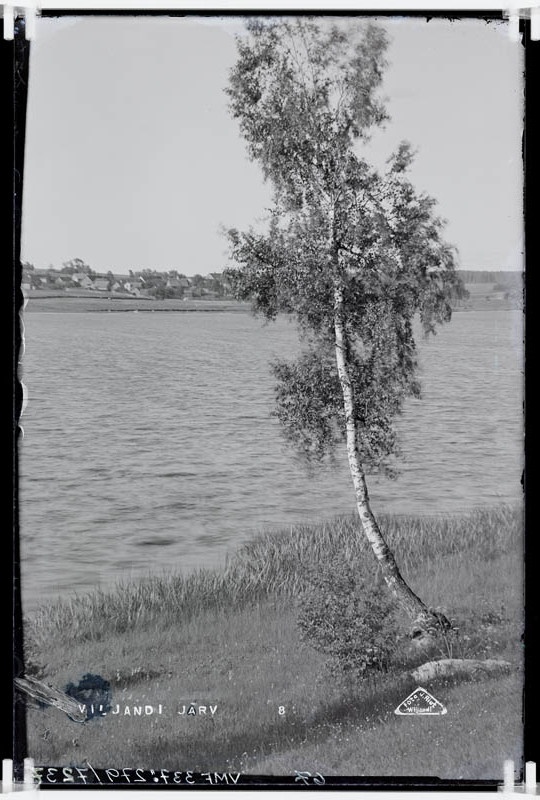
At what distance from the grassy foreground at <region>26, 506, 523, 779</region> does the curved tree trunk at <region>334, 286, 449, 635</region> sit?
0.27 ft

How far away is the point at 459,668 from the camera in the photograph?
4.88 m

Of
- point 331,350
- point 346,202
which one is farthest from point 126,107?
point 331,350

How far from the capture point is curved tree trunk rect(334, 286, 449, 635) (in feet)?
16.2

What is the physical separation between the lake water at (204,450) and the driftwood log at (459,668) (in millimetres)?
988

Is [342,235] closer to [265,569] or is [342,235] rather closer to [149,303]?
[149,303]

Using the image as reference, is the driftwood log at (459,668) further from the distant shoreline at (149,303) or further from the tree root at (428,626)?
the distant shoreline at (149,303)

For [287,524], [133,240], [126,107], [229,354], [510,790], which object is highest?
[126,107]

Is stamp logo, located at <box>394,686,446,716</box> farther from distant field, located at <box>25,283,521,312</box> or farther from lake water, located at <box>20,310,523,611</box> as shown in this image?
distant field, located at <box>25,283,521,312</box>

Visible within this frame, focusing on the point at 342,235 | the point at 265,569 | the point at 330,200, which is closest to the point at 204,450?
the point at 265,569

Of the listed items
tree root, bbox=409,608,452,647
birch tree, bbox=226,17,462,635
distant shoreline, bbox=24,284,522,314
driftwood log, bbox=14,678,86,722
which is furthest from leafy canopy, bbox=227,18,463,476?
driftwood log, bbox=14,678,86,722

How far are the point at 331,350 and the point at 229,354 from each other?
681 mm

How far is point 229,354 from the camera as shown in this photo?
504 centimetres

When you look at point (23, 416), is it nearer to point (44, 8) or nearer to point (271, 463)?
point (271, 463)

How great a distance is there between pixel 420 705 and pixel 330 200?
3.29 metres
